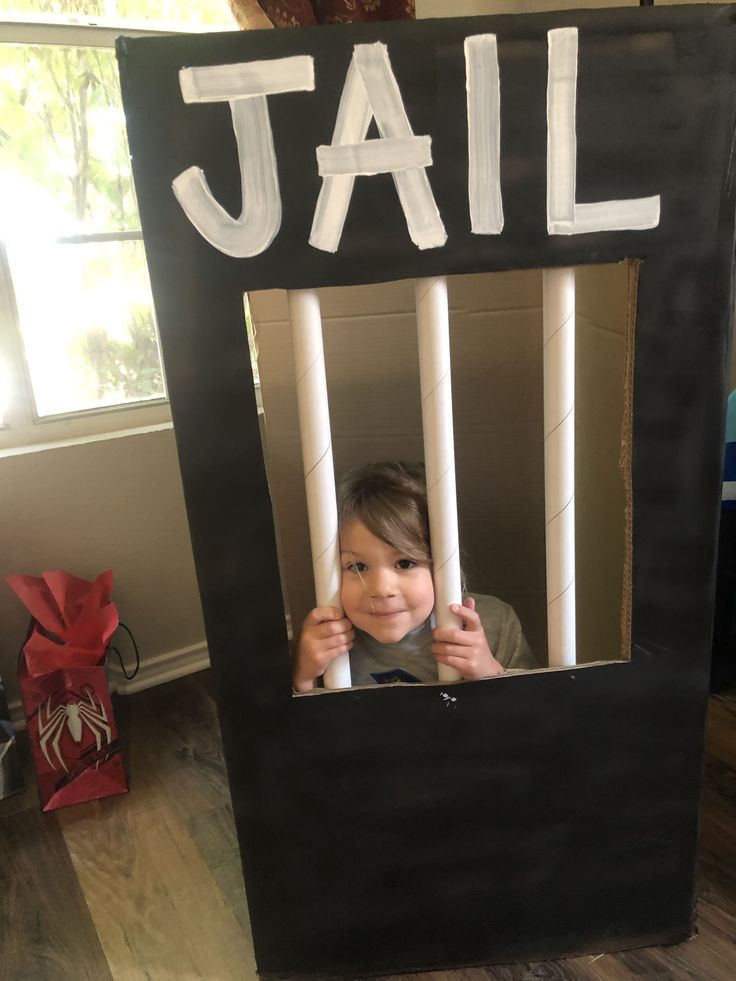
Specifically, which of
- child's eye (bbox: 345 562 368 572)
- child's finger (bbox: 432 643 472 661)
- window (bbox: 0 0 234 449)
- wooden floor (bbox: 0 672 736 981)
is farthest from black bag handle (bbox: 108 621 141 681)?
child's finger (bbox: 432 643 472 661)

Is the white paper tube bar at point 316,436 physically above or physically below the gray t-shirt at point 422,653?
above

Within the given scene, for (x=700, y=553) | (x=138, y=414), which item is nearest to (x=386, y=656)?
(x=700, y=553)

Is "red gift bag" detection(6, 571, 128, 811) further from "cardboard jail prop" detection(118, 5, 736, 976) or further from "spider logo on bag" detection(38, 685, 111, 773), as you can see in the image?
"cardboard jail prop" detection(118, 5, 736, 976)

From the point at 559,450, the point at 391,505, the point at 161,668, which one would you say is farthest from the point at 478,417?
the point at 161,668

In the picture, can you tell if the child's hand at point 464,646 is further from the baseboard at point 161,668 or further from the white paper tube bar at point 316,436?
the baseboard at point 161,668

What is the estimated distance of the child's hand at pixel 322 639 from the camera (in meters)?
0.78

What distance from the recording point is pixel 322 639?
780 mm

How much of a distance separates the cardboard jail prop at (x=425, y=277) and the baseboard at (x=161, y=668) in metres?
0.79

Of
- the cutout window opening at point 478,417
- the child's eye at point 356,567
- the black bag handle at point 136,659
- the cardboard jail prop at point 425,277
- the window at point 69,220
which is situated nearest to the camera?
the cardboard jail prop at point 425,277

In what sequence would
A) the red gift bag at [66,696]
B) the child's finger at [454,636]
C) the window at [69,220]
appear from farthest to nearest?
the window at [69,220] → the red gift bag at [66,696] → the child's finger at [454,636]

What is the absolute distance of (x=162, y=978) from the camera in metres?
0.94

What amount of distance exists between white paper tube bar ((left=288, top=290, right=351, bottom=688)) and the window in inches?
36.4

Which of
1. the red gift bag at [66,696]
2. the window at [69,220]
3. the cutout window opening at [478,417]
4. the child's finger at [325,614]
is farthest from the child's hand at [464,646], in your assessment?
the window at [69,220]

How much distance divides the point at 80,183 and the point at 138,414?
0.45 m
